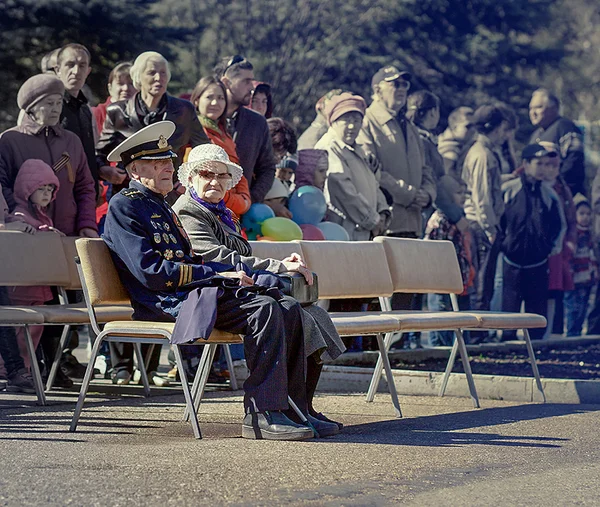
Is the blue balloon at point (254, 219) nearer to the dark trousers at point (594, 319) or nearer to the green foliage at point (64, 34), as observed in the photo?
the dark trousers at point (594, 319)

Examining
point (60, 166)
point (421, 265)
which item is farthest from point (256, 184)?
point (60, 166)

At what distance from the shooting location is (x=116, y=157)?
766 cm

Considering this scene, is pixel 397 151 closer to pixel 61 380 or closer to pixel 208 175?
pixel 61 380

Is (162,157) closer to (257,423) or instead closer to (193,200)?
(193,200)

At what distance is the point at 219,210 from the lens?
312 inches

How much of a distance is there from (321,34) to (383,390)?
Answer: 27136mm

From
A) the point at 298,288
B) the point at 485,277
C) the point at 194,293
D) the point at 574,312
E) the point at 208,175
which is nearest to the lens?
the point at 194,293

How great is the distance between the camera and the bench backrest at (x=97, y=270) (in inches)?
292

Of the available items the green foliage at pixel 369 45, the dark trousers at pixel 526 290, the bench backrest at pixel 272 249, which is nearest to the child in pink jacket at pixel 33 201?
the bench backrest at pixel 272 249

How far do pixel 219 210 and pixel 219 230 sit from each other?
0.13 metres

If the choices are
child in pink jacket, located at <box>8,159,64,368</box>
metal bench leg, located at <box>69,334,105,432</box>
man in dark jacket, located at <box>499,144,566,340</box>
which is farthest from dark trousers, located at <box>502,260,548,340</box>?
metal bench leg, located at <box>69,334,105,432</box>

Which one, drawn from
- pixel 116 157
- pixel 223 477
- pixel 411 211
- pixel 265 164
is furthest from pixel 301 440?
pixel 411 211

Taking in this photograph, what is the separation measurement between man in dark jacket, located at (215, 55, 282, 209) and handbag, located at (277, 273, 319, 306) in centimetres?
334

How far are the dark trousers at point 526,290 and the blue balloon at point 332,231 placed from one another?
14.4 ft
